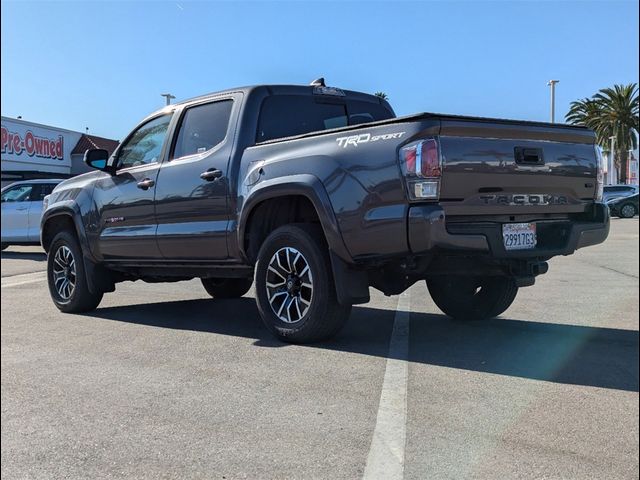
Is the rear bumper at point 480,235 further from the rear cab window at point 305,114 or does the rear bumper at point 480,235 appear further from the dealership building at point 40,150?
the dealership building at point 40,150

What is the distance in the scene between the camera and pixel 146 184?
585 cm

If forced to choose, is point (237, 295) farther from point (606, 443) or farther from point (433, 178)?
point (606, 443)

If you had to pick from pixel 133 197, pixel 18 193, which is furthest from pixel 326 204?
pixel 18 193

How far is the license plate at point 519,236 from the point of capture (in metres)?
4.18

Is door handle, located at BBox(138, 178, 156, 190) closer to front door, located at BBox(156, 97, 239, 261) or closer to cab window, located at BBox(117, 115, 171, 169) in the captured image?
front door, located at BBox(156, 97, 239, 261)

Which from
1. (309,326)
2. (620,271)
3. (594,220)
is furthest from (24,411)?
(620,271)

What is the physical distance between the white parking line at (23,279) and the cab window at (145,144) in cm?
313

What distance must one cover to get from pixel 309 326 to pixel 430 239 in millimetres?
1261

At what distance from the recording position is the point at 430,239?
3.91 meters

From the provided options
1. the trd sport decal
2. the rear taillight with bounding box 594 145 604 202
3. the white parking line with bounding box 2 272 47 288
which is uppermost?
the trd sport decal

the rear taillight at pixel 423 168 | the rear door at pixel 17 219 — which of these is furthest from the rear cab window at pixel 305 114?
the rear door at pixel 17 219

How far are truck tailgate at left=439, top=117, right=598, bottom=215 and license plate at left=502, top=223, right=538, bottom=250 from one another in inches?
4.1

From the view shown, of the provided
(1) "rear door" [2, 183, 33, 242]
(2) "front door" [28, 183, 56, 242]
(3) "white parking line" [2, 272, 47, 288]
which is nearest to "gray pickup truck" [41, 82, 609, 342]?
(3) "white parking line" [2, 272, 47, 288]

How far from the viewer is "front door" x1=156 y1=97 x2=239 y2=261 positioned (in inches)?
207
